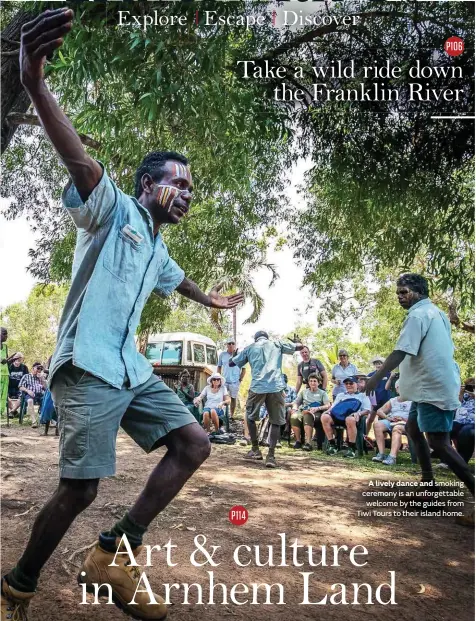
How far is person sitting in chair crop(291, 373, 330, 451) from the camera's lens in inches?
273

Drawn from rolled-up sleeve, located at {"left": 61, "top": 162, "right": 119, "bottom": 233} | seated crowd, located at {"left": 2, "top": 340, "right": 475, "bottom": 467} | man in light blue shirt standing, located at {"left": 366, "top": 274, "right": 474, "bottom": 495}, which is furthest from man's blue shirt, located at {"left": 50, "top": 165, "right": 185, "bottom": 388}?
seated crowd, located at {"left": 2, "top": 340, "right": 475, "bottom": 467}

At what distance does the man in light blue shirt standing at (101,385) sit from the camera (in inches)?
71.8

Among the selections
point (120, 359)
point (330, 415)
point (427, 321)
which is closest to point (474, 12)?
point (427, 321)

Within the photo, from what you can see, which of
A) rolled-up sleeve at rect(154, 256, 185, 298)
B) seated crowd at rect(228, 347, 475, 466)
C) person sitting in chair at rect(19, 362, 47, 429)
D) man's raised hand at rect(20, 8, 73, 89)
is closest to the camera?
man's raised hand at rect(20, 8, 73, 89)

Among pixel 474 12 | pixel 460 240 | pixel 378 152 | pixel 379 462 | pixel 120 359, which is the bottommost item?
pixel 379 462

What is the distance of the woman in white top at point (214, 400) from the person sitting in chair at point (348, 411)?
1.63 metres

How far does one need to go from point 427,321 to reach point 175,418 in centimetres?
230

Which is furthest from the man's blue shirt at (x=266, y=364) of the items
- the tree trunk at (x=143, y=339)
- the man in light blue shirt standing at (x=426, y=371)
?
the man in light blue shirt standing at (x=426, y=371)

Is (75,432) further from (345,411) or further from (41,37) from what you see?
(345,411)

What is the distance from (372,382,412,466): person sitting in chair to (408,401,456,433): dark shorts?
189 cm

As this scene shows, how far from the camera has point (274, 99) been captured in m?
3.90

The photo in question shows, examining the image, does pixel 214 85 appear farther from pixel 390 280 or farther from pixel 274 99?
pixel 390 280

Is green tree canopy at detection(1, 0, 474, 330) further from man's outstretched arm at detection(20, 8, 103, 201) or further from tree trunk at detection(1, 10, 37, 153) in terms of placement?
man's outstretched arm at detection(20, 8, 103, 201)

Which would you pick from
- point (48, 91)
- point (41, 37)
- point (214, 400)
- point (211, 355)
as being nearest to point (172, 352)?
point (211, 355)
